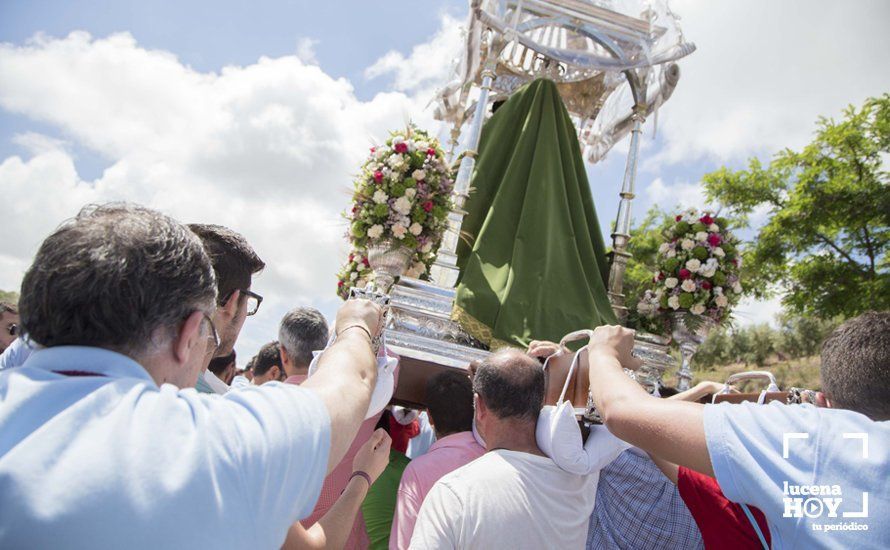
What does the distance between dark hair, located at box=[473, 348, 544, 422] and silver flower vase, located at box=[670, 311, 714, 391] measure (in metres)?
3.50

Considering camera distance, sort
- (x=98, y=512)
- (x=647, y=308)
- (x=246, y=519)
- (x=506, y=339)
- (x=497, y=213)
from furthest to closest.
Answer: (x=647, y=308) → (x=497, y=213) → (x=506, y=339) → (x=246, y=519) → (x=98, y=512)

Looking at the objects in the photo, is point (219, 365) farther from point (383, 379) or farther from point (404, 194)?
point (383, 379)

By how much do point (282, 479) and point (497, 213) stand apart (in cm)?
455

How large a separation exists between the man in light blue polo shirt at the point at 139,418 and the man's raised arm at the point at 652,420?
717mm

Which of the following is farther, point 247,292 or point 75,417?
point 247,292

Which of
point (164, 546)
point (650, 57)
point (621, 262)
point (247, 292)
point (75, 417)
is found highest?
point (650, 57)

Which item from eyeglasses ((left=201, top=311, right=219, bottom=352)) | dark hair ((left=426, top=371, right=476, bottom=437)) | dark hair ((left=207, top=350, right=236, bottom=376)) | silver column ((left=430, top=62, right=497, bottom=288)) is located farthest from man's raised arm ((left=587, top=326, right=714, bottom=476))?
silver column ((left=430, top=62, right=497, bottom=288))

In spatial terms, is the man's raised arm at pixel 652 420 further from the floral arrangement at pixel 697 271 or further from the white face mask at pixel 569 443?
the floral arrangement at pixel 697 271

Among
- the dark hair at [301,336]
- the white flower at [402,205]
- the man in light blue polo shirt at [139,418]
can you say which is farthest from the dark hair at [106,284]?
the white flower at [402,205]

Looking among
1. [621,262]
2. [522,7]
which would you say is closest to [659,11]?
[522,7]

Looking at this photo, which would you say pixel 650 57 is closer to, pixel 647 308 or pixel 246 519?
pixel 647 308

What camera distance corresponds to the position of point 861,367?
1654 mm

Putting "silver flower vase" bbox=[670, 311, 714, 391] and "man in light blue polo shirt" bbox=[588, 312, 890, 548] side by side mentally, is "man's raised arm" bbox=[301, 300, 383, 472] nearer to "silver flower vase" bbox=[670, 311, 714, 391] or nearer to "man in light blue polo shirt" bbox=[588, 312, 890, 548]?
"man in light blue polo shirt" bbox=[588, 312, 890, 548]

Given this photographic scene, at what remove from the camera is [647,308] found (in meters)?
5.82
